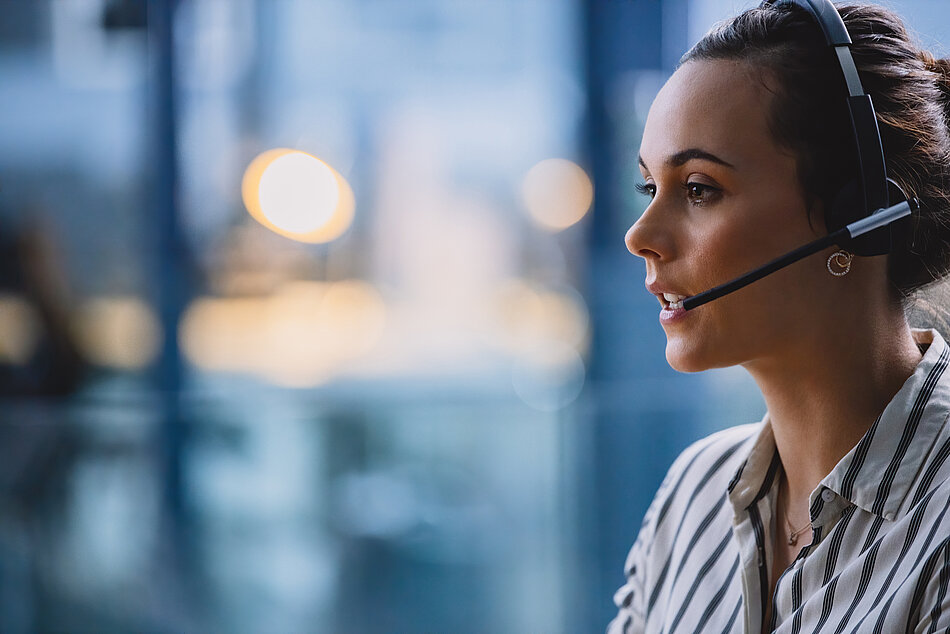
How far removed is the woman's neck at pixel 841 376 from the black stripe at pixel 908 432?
0.03 meters

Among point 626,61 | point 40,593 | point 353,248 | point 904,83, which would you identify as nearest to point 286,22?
point 353,248

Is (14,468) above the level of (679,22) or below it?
below

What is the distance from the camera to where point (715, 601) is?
94 centimetres

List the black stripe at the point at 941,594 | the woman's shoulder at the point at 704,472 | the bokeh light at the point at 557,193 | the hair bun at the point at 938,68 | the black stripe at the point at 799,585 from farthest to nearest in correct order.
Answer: the bokeh light at the point at 557,193 → the woman's shoulder at the point at 704,472 → the hair bun at the point at 938,68 → the black stripe at the point at 799,585 → the black stripe at the point at 941,594

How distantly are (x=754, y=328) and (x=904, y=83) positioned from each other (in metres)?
0.28

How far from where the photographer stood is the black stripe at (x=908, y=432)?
2.70 ft

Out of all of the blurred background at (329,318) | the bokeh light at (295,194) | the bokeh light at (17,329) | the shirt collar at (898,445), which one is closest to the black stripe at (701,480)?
the shirt collar at (898,445)

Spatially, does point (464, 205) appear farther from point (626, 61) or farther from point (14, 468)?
point (14, 468)

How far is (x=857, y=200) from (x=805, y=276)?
0.08 meters

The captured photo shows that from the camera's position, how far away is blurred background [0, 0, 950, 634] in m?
2.18

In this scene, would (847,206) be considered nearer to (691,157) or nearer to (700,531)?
(691,157)

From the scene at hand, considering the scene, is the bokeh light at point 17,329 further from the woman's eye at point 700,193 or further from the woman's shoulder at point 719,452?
the woman's eye at point 700,193

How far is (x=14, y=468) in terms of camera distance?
7.09ft

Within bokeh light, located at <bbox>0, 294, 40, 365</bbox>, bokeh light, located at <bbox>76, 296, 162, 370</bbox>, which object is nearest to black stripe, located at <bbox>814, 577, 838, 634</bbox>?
bokeh light, located at <bbox>76, 296, 162, 370</bbox>
